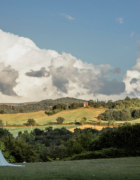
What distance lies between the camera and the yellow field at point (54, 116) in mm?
108875

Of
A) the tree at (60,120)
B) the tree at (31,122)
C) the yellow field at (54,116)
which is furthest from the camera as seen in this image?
the yellow field at (54,116)

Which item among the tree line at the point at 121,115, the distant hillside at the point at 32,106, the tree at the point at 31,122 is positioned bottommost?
the tree at the point at 31,122

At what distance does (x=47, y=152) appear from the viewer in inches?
1816

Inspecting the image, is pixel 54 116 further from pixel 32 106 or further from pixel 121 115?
pixel 121 115

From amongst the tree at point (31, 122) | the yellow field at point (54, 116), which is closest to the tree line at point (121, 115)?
the yellow field at point (54, 116)

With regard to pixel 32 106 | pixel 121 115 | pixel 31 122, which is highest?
pixel 32 106

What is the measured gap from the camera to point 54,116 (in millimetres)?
115250

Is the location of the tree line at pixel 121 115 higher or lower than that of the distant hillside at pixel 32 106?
lower

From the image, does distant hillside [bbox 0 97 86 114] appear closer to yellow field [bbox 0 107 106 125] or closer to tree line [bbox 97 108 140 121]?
yellow field [bbox 0 107 106 125]

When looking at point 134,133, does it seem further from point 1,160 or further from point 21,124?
point 21,124

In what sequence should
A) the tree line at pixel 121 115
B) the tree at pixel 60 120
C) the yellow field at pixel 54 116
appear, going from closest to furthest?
the tree line at pixel 121 115, the tree at pixel 60 120, the yellow field at pixel 54 116

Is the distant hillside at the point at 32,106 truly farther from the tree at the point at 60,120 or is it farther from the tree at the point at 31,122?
the tree at the point at 60,120

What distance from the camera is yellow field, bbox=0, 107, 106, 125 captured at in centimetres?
10888

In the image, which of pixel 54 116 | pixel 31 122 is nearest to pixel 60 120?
pixel 54 116
